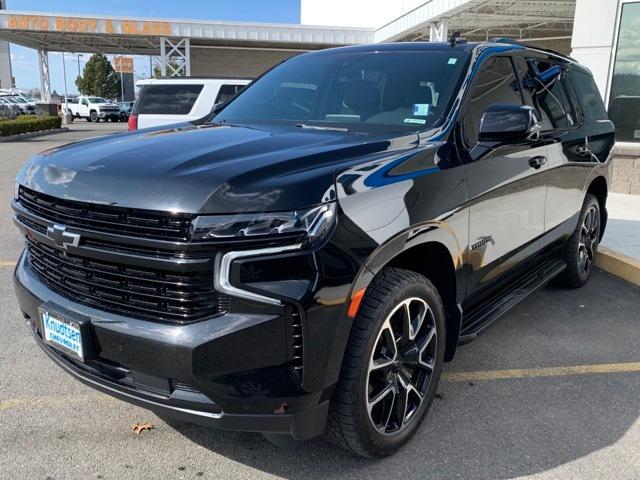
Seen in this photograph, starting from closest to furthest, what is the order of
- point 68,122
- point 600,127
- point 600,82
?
point 600,127
point 600,82
point 68,122

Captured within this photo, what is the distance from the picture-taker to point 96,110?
142 feet

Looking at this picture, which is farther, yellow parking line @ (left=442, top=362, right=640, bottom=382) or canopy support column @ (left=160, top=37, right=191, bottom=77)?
canopy support column @ (left=160, top=37, right=191, bottom=77)

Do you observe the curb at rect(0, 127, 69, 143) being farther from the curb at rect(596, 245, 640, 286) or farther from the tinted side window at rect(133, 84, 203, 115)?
the curb at rect(596, 245, 640, 286)

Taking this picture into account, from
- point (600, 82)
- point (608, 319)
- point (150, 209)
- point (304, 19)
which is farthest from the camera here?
point (304, 19)

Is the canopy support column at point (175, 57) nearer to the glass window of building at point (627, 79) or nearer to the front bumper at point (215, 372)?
the glass window of building at point (627, 79)

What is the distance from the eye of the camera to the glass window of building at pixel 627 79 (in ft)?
31.6

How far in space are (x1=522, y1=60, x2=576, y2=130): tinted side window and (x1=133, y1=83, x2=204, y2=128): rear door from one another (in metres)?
8.56

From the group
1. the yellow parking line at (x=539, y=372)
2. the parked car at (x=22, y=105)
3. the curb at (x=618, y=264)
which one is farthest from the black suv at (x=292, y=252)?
the parked car at (x=22, y=105)

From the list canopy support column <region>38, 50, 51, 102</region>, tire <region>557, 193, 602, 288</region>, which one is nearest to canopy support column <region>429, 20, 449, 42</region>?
tire <region>557, 193, 602, 288</region>

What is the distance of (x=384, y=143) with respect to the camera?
2889mm

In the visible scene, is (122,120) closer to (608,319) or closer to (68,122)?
(68,122)

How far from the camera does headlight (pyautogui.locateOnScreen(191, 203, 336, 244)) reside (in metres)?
2.14

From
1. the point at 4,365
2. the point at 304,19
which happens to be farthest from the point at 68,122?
the point at 4,365

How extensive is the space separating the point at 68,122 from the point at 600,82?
3859 cm
